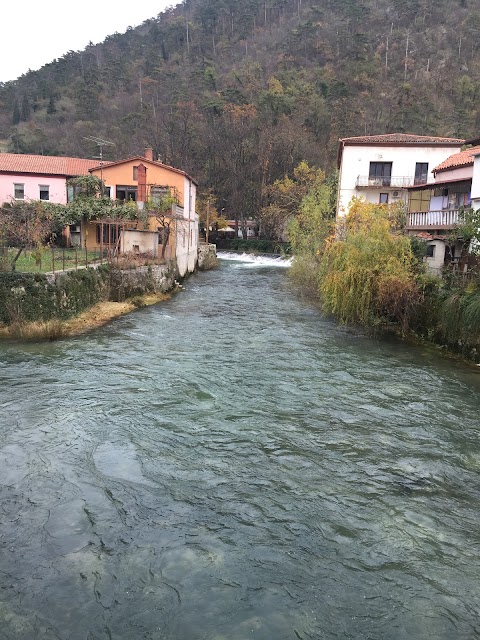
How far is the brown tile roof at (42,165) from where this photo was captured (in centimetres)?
4056

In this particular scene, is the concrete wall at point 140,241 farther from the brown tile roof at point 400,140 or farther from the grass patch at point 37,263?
the brown tile roof at point 400,140

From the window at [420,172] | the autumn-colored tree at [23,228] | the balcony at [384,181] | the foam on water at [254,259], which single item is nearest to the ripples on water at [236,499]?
the autumn-colored tree at [23,228]

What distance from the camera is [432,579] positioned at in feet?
21.0

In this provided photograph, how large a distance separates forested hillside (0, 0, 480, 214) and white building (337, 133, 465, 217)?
2652 centimetres

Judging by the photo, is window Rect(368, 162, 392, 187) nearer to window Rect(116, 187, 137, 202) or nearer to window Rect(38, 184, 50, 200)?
window Rect(116, 187, 137, 202)

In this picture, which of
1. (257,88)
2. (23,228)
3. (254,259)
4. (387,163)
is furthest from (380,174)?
(257,88)

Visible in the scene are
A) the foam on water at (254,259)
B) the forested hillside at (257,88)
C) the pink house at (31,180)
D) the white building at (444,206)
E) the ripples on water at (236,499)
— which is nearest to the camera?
the ripples on water at (236,499)

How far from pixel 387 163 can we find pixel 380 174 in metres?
0.99

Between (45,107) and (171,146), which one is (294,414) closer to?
(171,146)

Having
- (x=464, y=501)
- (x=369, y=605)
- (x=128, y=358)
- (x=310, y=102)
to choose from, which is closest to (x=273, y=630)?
(x=369, y=605)

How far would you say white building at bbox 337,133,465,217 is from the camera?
131 feet

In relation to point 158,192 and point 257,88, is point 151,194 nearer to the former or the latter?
point 158,192

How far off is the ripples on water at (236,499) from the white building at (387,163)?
28.4m

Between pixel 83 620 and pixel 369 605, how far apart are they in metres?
3.29
